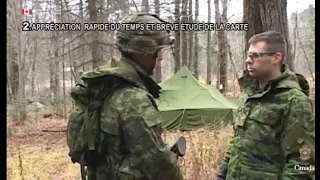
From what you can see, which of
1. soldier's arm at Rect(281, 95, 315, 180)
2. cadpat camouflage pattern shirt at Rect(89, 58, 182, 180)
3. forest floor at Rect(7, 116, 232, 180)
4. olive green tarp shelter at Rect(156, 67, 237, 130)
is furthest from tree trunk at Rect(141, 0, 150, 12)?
olive green tarp shelter at Rect(156, 67, 237, 130)

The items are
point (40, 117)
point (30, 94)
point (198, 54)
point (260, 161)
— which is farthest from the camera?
point (30, 94)

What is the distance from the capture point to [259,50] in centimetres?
144

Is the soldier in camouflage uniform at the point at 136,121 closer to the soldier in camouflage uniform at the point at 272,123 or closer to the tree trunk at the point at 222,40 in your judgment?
the soldier in camouflage uniform at the point at 272,123

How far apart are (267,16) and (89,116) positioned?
3.76ft

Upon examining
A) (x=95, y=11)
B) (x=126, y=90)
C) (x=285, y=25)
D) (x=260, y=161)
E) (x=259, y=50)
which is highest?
(x=95, y=11)

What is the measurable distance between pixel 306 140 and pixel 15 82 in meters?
2.22

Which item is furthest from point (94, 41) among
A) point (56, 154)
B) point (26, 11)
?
point (56, 154)

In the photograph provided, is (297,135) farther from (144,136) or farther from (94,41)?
(94,41)

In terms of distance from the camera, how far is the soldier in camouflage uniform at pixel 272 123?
1.28 meters

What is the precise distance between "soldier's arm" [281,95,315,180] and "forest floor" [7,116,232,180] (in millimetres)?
1247
